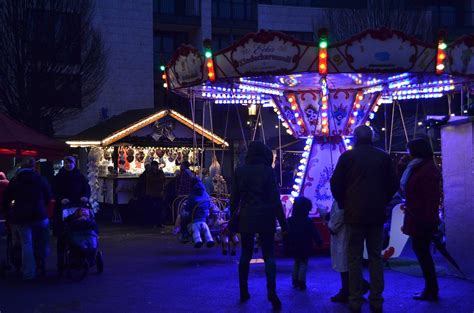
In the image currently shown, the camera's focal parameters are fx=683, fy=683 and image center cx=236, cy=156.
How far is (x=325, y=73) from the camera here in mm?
11000

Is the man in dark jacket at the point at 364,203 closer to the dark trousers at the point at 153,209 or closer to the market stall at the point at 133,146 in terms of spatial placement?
the dark trousers at the point at 153,209

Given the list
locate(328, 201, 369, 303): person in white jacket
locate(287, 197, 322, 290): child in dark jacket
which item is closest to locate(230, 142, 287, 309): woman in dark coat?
locate(328, 201, 369, 303): person in white jacket

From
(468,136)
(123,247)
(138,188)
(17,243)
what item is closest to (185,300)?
(17,243)

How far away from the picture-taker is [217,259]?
11.9 metres

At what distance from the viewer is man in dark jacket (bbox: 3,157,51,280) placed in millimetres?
9703

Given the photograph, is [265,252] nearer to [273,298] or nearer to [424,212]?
[273,298]

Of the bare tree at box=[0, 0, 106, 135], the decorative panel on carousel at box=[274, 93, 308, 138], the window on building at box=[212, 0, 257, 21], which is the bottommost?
the decorative panel on carousel at box=[274, 93, 308, 138]

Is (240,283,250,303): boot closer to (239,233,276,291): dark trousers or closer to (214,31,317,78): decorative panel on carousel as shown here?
(239,233,276,291): dark trousers

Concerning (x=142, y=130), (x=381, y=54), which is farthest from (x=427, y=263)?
(x=142, y=130)

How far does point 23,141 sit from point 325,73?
21.5 feet

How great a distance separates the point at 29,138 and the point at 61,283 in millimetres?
5625

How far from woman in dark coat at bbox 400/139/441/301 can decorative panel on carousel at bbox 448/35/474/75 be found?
356 cm

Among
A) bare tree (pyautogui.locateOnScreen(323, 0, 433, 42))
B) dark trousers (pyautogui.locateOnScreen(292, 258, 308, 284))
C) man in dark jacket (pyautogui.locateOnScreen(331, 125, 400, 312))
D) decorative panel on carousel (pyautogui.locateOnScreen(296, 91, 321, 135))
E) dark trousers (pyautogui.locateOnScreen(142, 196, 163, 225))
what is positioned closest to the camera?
man in dark jacket (pyautogui.locateOnScreen(331, 125, 400, 312))

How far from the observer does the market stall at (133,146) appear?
72.5 ft
